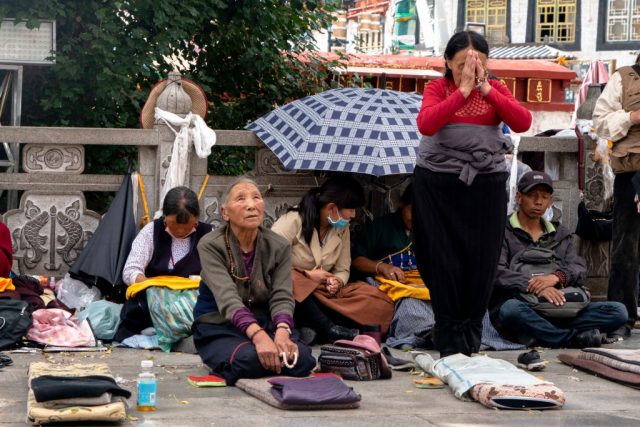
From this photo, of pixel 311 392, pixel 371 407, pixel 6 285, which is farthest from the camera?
pixel 6 285

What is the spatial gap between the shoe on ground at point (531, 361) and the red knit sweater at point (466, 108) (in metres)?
1.47

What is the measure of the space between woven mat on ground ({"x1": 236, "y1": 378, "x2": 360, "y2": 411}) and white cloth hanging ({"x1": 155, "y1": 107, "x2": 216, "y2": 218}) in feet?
8.84

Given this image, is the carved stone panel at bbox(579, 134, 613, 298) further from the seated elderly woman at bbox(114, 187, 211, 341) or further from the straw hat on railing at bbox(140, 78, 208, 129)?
the seated elderly woman at bbox(114, 187, 211, 341)

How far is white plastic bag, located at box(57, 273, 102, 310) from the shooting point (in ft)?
27.9

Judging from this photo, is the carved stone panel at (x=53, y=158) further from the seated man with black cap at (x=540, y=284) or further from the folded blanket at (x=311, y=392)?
the folded blanket at (x=311, y=392)

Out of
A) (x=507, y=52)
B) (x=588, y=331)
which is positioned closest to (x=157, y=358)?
(x=588, y=331)

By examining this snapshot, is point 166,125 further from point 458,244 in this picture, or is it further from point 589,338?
point 589,338

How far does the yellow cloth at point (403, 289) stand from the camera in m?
8.46

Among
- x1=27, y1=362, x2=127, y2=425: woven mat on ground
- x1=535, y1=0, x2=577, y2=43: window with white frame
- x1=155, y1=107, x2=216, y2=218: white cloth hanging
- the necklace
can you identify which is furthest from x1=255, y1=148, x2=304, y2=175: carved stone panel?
x1=535, y1=0, x2=577, y2=43: window with white frame

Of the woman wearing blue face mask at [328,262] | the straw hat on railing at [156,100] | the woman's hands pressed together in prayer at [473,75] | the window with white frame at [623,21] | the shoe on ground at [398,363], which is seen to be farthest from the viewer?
the window with white frame at [623,21]

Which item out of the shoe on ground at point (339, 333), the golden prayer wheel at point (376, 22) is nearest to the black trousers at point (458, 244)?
the shoe on ground at point (339, 333)

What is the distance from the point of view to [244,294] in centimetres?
702

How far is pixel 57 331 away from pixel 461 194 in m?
2.92

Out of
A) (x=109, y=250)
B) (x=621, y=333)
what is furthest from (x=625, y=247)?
(x=109, y=250)
